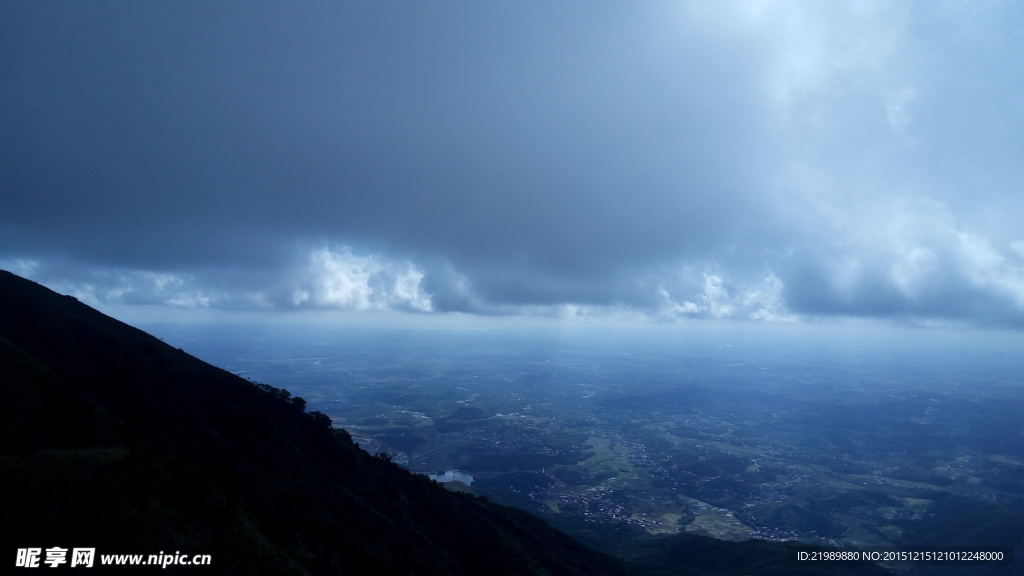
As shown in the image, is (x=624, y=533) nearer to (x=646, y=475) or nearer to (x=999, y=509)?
(x=646, y=475)

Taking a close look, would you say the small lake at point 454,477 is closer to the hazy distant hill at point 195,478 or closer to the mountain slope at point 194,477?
the hazy distant hill at point 195,478

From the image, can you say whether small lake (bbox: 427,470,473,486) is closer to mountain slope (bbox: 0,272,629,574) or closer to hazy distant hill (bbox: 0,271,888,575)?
hazy distant hill (bbox: 0,271,888,575)

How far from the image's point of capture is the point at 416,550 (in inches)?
1898

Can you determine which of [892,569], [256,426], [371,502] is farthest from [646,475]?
[256,426]

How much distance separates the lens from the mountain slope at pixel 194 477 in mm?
23016

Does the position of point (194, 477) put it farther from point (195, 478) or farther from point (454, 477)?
point (454, 477)

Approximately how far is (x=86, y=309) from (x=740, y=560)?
135 meters

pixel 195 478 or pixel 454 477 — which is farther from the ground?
pixel 195 478

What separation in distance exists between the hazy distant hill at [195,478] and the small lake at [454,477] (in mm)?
85144

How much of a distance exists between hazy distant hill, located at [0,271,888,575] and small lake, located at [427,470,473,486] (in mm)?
85144

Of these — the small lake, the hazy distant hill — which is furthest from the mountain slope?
the small lake

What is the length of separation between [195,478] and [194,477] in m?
0.16

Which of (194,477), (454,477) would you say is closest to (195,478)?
(194,477)

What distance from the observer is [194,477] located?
29.6 meters
